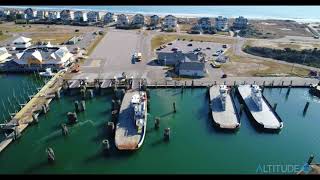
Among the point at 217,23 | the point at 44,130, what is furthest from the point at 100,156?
the point at 217,23

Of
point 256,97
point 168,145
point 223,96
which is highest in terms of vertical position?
point 223,96

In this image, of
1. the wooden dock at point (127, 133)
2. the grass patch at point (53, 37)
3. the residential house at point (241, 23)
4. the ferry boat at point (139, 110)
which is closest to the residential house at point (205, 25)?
the residential house at point (241, 23)

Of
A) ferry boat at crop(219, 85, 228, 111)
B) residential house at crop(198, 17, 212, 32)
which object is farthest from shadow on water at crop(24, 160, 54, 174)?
residential house at crop(198, 17, 212, 32)

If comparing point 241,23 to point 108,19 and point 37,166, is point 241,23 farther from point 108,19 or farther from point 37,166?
point 37,166

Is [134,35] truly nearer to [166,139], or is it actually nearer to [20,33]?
[20,33]

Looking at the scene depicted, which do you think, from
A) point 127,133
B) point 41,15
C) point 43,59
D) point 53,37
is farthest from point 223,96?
point 41,15

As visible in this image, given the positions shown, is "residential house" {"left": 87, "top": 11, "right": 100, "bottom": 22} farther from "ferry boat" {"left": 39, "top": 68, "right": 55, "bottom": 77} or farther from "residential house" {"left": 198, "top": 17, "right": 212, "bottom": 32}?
"ferry boat" {"left": 39, "top": 68, "right": 55, "bottom": 77}
